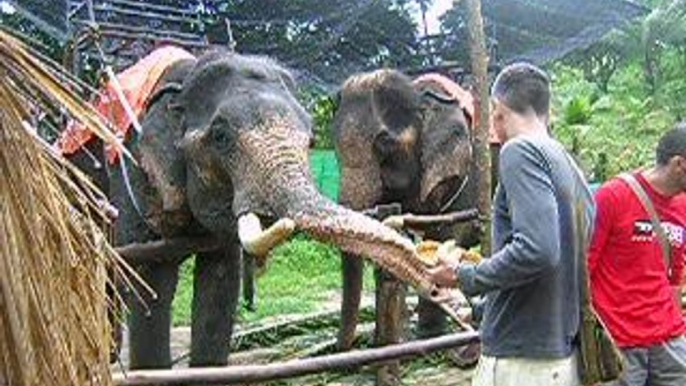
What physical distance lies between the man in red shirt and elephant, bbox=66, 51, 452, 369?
3.17 ft

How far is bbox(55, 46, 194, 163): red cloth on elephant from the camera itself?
6098mm

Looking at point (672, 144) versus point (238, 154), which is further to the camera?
point (238, 154)

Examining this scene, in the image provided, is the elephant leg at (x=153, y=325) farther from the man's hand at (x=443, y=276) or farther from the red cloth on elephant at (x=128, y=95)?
the man's hand at (x=443, y=276)

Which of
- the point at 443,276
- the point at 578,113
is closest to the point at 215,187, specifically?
the point at 443,276

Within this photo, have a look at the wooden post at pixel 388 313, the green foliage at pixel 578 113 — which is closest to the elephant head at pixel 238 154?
the wooden post at pixel 388 313

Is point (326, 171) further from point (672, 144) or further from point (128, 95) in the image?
point (672, 144)

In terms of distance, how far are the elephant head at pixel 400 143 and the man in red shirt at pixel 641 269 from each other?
138 inches

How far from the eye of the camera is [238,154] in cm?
536

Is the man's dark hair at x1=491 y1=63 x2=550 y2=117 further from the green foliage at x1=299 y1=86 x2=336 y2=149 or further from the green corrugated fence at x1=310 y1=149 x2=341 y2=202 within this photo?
the green corrugated fence at x1=310 y1=149 x2=341 y2=202

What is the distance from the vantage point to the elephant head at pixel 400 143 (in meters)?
8.10

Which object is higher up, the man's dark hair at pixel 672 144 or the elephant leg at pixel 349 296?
the man's dark hair at pixel 672 144

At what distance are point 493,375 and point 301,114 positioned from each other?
232 cm

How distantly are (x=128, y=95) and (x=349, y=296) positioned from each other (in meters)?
2.46

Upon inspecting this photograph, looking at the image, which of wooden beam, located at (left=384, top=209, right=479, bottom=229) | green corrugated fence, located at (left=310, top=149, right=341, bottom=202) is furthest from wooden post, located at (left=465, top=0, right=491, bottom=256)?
green corrugated fence, located at (left=310, top=149, right=341, bottom=202)
